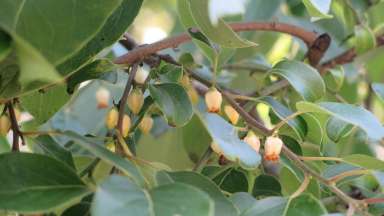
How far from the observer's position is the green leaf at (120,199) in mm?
483

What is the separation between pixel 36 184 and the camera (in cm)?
55

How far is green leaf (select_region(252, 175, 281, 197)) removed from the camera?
81 centimetres

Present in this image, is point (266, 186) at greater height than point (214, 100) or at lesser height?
lesser

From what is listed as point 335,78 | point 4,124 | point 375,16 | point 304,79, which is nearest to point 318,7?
point 304,79

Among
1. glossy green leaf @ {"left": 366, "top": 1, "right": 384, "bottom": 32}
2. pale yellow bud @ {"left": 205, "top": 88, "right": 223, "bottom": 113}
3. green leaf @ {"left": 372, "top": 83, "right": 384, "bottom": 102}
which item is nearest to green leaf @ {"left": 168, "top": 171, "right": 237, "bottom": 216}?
pale yellow bud @ {"left": 205, "top": 88, "right": 223, "bottom": 113}

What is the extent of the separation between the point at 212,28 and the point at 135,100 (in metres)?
0.12

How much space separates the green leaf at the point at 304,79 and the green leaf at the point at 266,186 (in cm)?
10

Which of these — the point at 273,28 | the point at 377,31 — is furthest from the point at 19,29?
the point at 377,31

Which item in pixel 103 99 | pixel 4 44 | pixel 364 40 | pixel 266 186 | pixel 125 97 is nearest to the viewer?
pixel 4 44

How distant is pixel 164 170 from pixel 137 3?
16 cm

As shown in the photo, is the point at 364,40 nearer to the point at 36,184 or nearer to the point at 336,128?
the point at 336,128

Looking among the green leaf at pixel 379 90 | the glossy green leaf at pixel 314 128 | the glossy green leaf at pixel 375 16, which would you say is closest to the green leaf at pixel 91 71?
the glossy green leaf at pixel 314 128

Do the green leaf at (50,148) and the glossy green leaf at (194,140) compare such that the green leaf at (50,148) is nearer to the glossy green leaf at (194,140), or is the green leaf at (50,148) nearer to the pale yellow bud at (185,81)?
the pale yellow bud at (185,81)

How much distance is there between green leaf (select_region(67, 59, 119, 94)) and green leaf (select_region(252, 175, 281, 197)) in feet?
0.71
